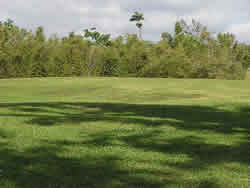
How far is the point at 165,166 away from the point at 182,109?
18.9ft

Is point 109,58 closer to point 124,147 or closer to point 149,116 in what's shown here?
point 149,116

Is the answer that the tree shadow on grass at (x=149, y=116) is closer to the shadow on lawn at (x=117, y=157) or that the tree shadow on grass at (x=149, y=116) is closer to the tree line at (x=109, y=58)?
the shadow on lawn at (x=117, y=157)

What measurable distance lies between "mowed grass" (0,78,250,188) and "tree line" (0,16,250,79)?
79.3 feet

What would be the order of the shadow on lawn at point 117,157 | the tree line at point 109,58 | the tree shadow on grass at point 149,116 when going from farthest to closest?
the tree line at point 109,58, the tree shadow on grass at point 149,116, the shadow on lawn at point 117,157

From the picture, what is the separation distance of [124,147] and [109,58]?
100.0 ft

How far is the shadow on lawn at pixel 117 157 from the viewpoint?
13.9 feet

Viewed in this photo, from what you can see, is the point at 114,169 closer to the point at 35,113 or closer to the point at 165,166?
the point at 165,166

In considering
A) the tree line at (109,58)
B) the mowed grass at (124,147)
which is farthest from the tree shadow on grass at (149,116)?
the tree line at (109,58)

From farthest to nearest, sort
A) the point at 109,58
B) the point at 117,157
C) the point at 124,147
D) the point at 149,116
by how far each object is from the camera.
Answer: the point at 109,58
the point at 149,116
the point at 124,147
the point at 117,157

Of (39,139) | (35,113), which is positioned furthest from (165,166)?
(35,113)

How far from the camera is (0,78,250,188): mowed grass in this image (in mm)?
4285

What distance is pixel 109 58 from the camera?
35969mm

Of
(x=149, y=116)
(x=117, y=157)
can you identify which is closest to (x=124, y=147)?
(x=117, y=157)

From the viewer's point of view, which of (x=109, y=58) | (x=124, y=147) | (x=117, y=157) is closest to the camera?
(x=117, y=157)
